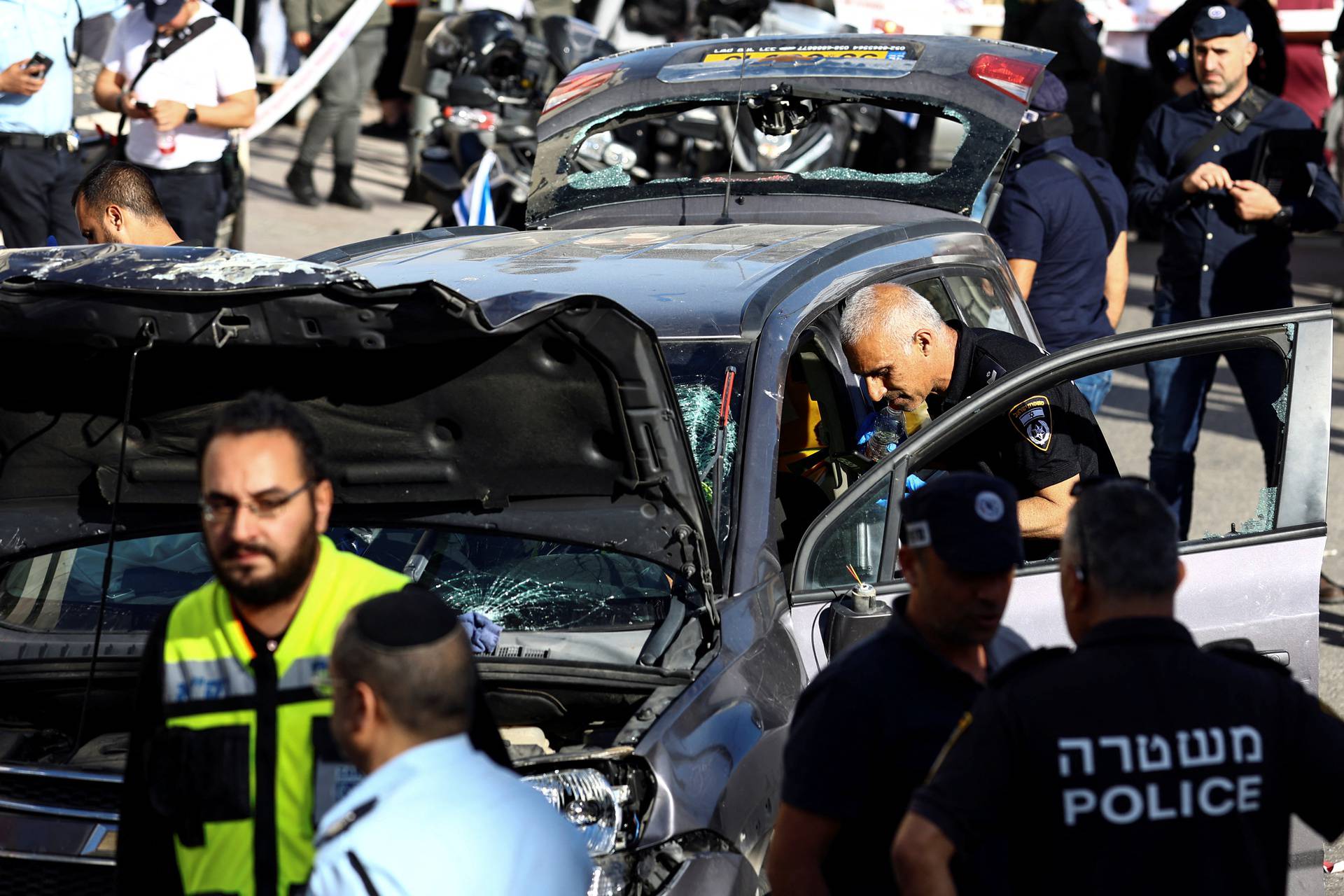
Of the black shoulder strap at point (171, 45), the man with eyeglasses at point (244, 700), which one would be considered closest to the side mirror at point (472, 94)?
the black shoulder strap at point (171, 45)

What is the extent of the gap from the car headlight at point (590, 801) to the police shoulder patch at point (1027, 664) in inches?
39.7

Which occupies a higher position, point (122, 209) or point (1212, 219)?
point (122, 209)

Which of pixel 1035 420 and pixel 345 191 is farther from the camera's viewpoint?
pixel 345 191

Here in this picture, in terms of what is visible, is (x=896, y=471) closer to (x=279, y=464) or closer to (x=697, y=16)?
(x=279, y=464)

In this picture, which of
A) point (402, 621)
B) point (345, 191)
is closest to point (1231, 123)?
point (402, 621)

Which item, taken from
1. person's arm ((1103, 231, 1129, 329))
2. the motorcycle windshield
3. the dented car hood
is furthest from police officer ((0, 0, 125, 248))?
person's arm ((1103, 231, 1129, 329))

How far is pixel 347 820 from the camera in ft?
6.76

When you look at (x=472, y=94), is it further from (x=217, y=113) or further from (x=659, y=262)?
(x=659, y=262)

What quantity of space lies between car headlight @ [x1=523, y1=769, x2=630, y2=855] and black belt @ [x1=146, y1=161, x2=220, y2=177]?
5.60 meters

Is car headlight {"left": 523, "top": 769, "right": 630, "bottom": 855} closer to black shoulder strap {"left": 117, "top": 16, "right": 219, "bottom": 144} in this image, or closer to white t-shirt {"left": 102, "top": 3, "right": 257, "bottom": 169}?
white t-shirt {"left": 102, "top": 3, "right": 257, "bottom": 169}

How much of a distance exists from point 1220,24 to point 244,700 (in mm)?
5363

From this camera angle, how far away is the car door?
3641 millimetres

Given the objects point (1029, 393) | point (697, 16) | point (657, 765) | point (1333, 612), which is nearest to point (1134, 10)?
point (697, 16)

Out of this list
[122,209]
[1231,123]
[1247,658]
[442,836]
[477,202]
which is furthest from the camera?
[477,202]
